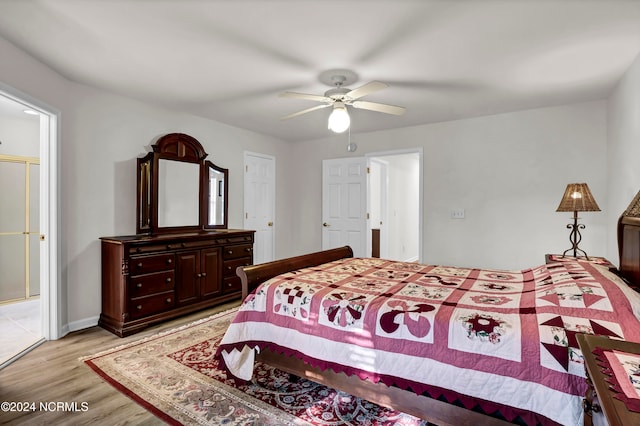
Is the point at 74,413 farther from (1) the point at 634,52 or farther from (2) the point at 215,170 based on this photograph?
(1) the point at 634,52

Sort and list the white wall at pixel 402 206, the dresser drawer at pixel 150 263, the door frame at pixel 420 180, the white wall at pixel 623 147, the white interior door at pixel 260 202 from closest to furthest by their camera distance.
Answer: the white wall at pixel 623 147 → the dresser drawer at pixel 150 263 → the door frame at pixel 420 180 → the white interior door at pixel 260 202 → the white wall at pixel 402 206

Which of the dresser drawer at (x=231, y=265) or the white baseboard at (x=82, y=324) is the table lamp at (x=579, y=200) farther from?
the white baseboard at (x=82, y=324)

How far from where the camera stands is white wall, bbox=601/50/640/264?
8.63ft

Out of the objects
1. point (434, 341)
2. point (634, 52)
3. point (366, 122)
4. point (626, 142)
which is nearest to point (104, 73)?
point (366, 122)

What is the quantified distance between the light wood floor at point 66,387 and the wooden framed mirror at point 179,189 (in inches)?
52.8

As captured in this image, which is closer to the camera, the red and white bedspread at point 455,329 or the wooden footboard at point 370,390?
the red and white bedspread at point 455,329

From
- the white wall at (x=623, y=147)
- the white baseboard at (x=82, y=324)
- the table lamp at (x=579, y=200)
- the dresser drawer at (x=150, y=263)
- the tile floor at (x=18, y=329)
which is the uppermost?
the white wall at (x=623, y=147)

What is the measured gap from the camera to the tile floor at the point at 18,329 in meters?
2.77

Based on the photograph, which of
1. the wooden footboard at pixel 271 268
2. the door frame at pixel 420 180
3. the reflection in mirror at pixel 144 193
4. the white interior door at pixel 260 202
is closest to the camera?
the wooden footboard at pixel 271 268

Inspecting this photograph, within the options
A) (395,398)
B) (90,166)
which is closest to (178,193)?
(90,166)

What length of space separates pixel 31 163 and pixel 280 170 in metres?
3.46

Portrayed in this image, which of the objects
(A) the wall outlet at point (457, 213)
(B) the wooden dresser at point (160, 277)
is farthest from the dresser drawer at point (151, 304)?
(A) the wall outlet at point (457, 213)

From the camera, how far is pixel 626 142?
9.48 feet

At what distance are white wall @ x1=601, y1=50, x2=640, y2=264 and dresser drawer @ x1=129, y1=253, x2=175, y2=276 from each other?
168 inches
